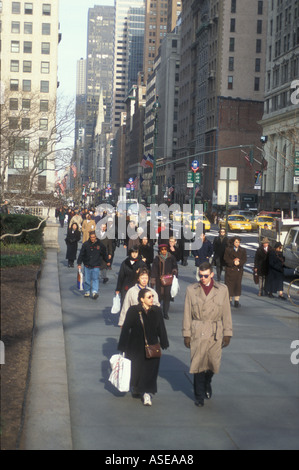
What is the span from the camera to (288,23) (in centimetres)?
7769

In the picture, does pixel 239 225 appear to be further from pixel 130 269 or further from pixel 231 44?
pixel 231 44

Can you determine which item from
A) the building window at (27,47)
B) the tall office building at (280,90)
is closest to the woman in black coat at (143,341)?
the tall office building at (280,90)

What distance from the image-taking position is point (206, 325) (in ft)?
28.6

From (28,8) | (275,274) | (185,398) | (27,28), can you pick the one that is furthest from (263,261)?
(28,8)

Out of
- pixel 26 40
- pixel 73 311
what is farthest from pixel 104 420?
pixel 26 40

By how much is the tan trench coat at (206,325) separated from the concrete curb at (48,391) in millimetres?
1671

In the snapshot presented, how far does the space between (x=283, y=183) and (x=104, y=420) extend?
75388 millimetres

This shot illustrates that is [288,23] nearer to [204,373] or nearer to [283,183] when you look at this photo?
[283,183]

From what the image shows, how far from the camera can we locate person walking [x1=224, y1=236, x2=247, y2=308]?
17.1m

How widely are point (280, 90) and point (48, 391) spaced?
74007 mm

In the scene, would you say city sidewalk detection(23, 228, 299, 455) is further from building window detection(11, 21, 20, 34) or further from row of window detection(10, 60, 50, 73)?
building window detection(11, 21, 20, 34)

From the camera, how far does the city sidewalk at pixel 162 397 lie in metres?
7.26

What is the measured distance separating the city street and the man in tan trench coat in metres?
0.45

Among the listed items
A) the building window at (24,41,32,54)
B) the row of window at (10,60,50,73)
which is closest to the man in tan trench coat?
the row of window at (10,60,50,73)
